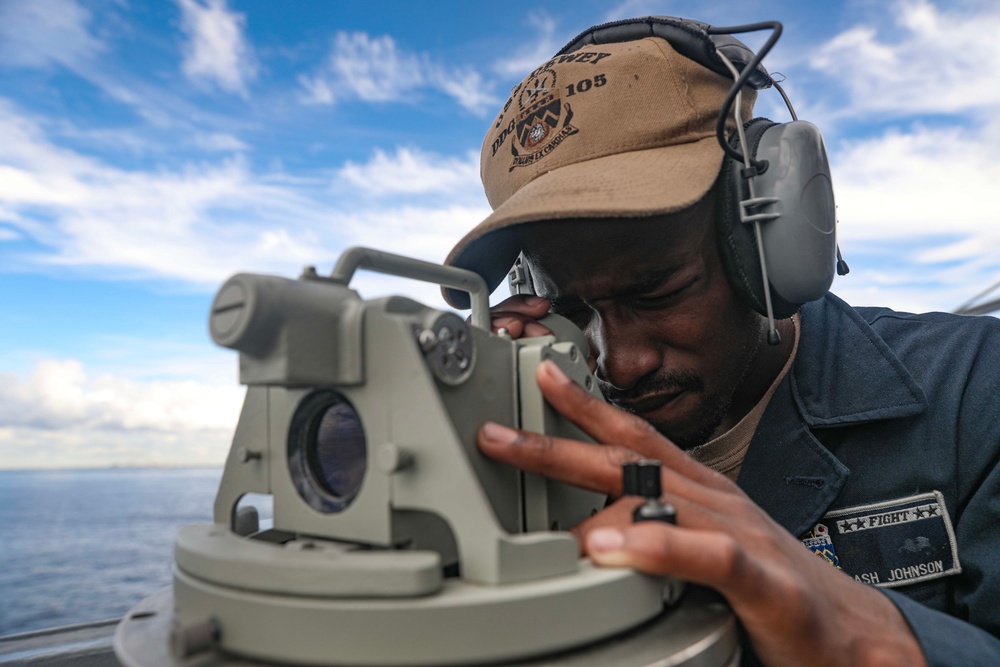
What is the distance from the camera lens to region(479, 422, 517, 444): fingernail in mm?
832

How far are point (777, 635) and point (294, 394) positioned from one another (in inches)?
27.1

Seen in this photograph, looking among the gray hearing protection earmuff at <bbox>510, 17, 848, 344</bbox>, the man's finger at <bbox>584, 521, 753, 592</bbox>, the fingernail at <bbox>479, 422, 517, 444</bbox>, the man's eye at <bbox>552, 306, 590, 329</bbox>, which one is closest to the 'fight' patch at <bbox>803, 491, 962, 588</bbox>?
the gray hearing protection earmuff at <bbox>510, 17, 848, 344</bbox>

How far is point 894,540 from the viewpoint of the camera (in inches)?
58.7

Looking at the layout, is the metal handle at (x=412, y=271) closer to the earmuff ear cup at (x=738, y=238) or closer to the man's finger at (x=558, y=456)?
the man's finger at (x=558, y=456)

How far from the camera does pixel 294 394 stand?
87cm

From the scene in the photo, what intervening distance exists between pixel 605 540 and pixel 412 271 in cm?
48

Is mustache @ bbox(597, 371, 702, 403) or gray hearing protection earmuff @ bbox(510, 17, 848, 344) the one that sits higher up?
gray hearing protection earmuff @ bbox(510, 17, 848, 344)

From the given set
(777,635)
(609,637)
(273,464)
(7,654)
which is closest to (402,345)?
(273,464)

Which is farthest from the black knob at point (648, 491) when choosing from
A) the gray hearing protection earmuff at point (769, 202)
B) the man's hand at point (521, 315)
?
the gray hearing protection earmuff at point (769, 202)

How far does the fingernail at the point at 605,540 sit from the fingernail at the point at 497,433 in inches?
6.1

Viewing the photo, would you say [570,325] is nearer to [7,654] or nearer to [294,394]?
[294,394]

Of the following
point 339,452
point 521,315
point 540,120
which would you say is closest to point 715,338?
point 521,315

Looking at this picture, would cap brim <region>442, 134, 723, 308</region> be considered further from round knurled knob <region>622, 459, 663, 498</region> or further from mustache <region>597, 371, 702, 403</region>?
round knurled knob <region>622, 459, 663, 498</region>

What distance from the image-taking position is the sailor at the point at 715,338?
1.39 meters
